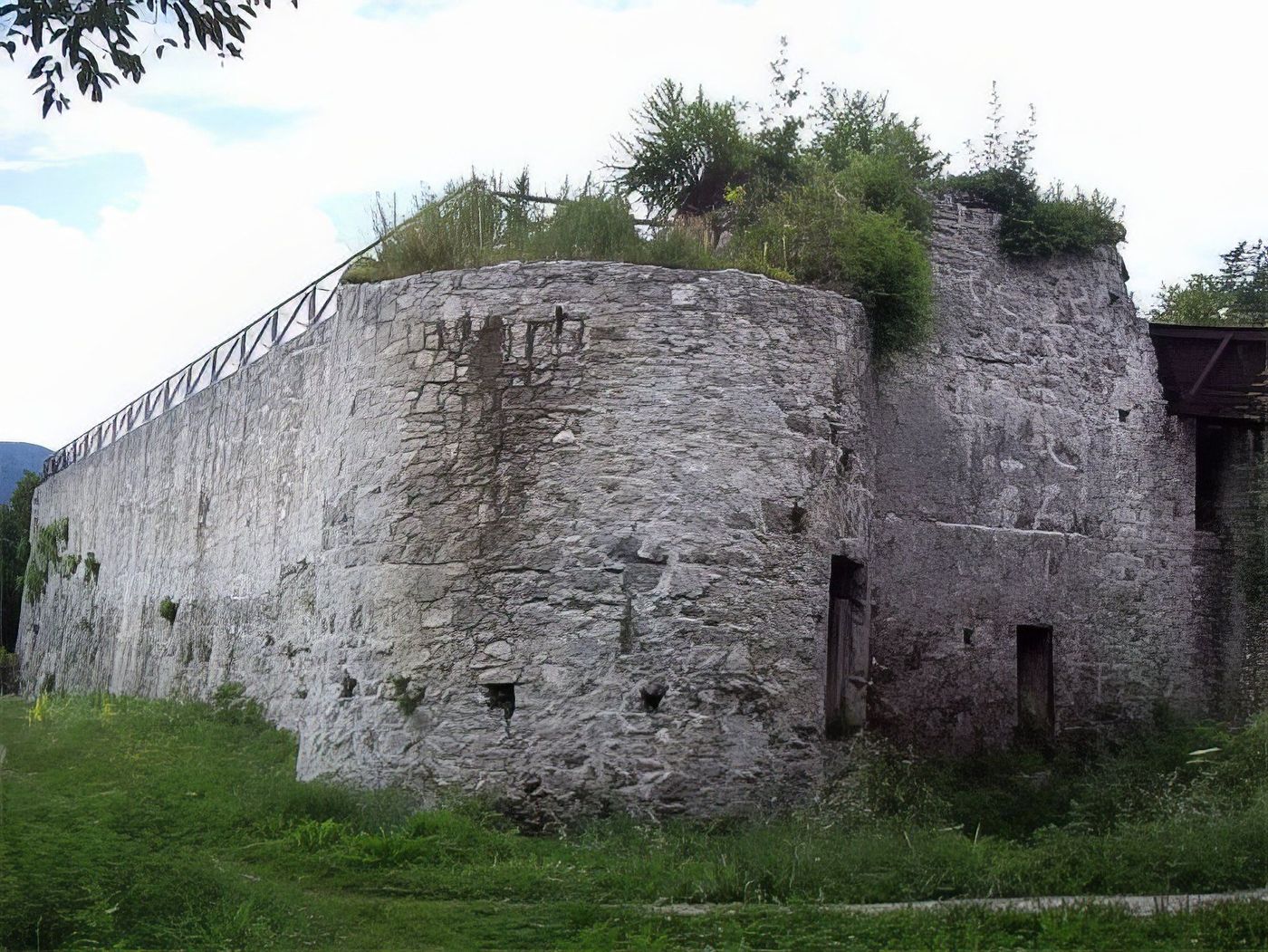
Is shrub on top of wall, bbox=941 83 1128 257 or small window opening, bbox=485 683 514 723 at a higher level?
shrub on top of wall, bbox=941 83 1128 257

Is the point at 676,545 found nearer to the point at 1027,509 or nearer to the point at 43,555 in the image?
the point at 1027,509

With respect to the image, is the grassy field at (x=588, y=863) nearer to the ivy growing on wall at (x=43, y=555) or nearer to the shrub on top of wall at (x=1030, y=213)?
the shrub on top of wall at (x=1030, y=213)

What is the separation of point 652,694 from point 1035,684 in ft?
18.2

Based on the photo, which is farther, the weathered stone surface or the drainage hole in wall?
the weathered stone surface

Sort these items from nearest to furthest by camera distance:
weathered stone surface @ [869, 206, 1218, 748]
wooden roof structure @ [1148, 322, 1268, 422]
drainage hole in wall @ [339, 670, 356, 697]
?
1. drainage hole in wall @ [339, 670, 356, 697]
2. weathered stone surface @ [869, 206, 1218, 748]
3. wooden roof structure @ [1148, 322, 1268, 422]

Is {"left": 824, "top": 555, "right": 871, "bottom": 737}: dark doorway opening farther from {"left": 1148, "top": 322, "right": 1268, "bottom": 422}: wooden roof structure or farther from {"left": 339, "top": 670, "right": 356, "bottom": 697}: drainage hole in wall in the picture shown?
{"left": 1148, "top": 322, "right": 1268, "bottom": 422}: wooden roof structure

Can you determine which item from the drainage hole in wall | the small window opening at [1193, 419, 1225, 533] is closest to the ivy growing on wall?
the drainage hole in wall

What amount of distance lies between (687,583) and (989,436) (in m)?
5.12

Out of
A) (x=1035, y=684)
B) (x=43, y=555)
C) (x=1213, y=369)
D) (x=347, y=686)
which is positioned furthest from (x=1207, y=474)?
(x=43, y=555)

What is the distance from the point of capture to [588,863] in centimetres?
877

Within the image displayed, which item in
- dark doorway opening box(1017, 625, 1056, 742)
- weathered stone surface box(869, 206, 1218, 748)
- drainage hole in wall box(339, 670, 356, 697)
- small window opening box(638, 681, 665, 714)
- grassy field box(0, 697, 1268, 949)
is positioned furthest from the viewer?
dark doorway opening box(1017, 625, 1056, 742)

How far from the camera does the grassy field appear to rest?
695 centimetres

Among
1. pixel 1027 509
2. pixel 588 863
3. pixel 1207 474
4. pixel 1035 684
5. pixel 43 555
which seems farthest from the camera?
pixel 43 555

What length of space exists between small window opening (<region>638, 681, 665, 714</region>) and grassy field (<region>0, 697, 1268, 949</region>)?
838 mm
